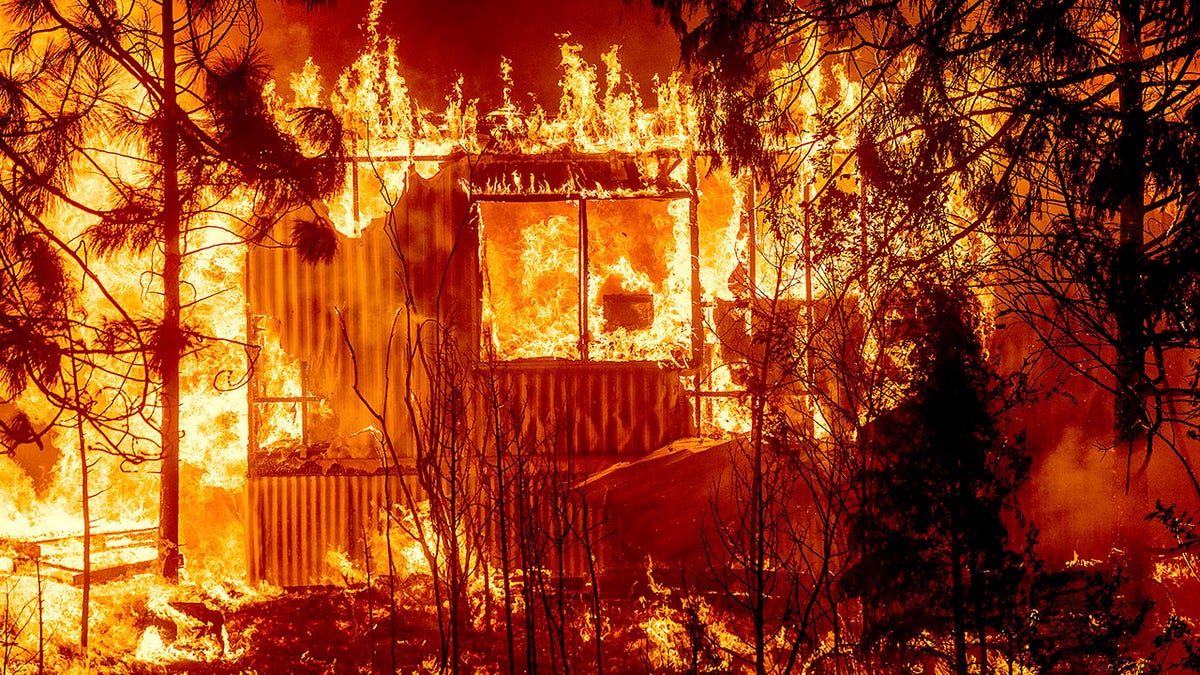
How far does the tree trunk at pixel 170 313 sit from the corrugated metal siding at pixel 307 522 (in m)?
2.62

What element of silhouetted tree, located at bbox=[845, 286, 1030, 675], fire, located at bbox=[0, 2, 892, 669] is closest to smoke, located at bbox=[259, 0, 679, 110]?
fire, located at bbox=[0, 2, 892, 669]

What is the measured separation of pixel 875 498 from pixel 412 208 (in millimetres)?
8557

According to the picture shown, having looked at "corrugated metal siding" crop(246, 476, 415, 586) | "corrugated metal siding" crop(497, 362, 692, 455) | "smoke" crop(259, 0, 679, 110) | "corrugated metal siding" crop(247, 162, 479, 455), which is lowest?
"corrugated metal siding" crop(246, 476, 415, 586)

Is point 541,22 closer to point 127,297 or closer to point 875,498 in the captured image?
point 127,297

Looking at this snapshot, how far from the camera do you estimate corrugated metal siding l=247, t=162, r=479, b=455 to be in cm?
1320

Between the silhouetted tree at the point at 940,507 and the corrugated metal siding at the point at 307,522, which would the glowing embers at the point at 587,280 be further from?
the silhouetted tree at the point at 940,507

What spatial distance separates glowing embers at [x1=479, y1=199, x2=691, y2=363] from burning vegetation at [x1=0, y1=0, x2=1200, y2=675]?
85 mm

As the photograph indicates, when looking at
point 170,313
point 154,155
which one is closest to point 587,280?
point 170,313

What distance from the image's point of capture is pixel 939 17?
21.5 feet

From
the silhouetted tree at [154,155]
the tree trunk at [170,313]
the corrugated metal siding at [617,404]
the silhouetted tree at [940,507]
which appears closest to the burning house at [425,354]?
the corrugated metal siding at [617,404]

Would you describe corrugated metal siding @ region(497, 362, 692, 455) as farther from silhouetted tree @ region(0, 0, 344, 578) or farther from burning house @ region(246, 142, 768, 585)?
silhouetted tree @ region(0, 0, 344, 578)

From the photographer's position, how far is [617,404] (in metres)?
13.1

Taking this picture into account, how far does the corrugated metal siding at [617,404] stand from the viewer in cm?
1303

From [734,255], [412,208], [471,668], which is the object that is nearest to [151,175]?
[412,208]
